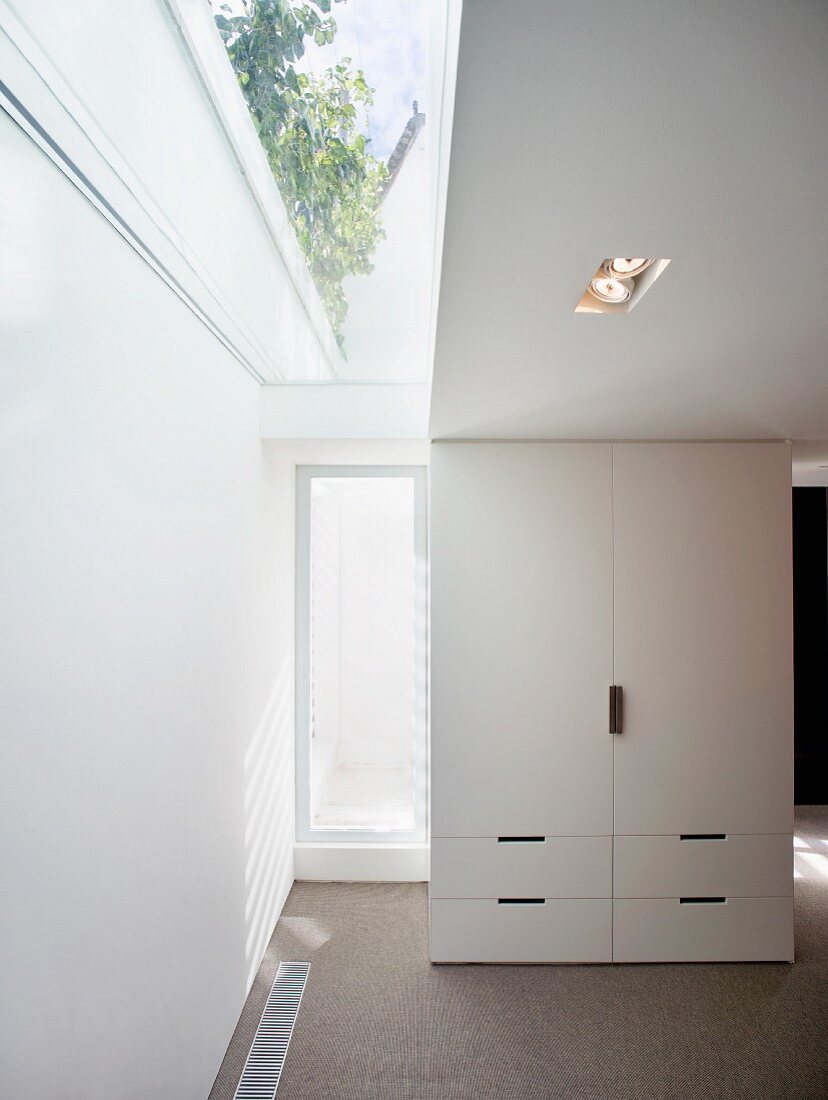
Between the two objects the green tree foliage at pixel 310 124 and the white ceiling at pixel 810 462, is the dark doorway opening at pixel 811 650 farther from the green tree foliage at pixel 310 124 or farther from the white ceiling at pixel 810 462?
the green tree foliage at pixel 310 124

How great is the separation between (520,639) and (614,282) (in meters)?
1.80

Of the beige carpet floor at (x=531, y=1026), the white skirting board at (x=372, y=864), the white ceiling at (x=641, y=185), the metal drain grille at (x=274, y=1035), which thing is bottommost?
the beige carpet floor at (x=531, y=1026)

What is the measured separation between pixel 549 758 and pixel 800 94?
2.64 meters

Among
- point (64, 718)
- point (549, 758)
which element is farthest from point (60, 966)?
point (549, 758)

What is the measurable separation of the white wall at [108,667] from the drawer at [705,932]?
1.70 m

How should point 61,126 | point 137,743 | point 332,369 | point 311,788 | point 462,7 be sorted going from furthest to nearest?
point 311,788, point 332,369, point 137,743, point 61,126, point 462,7

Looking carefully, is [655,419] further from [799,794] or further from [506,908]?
[799,794]

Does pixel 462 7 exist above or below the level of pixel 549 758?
above

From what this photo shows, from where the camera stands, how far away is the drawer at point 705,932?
298 centimetres

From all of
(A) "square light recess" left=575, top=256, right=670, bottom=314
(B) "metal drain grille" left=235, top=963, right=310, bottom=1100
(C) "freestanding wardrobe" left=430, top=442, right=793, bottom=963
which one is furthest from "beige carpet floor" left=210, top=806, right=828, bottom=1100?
(A) "square light recess" left=575, top=256, right=670, bottom=314

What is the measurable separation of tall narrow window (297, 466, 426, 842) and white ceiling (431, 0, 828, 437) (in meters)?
1.88

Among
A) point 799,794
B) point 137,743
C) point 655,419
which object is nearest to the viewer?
point 137,743

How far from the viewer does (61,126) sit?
124 centimetres

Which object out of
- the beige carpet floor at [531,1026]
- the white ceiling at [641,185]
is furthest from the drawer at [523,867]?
the white ceiling at [641,185]
